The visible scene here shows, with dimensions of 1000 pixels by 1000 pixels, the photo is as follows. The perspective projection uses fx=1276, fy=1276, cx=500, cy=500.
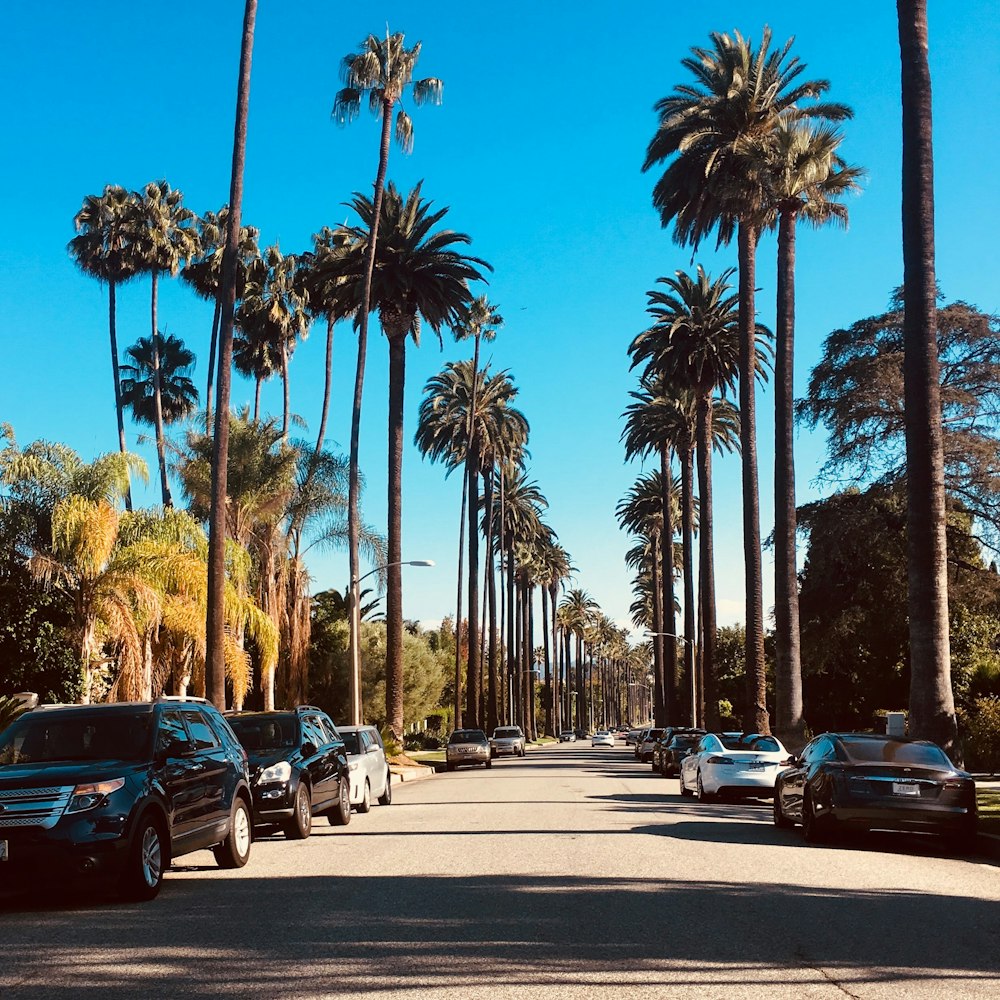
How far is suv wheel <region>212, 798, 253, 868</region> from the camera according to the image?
44.4 ft

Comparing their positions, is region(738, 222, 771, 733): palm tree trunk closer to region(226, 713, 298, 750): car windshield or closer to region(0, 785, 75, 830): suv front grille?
region(226, 713, 298, 750): car windshield

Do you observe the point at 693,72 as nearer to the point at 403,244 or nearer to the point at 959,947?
the point at 403,244

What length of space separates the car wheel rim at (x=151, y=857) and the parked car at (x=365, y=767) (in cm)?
1025

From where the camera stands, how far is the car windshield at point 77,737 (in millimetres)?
11883

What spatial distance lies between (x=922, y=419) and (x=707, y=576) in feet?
105

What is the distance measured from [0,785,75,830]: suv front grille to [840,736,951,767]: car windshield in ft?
31.3

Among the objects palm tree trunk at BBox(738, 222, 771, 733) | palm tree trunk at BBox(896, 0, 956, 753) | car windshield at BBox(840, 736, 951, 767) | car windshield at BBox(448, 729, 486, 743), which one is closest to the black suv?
car windshield at BBox(840, 736, 951, 767)

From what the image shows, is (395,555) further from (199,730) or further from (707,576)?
(199,730)

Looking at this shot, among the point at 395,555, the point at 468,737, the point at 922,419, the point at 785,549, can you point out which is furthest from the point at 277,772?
the point at 468,737

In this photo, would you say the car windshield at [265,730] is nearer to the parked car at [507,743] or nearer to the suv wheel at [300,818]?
the suv wheel at [300,818]

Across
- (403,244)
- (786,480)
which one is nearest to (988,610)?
(786,480)

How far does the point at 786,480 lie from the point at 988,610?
9.17 meters

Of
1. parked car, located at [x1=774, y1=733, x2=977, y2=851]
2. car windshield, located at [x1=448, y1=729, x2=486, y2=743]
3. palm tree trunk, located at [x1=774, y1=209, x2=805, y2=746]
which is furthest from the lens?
car windshield, located at [x1=448, y1=729, x2=486, y2=743]

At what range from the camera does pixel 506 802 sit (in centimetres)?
2512
